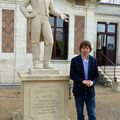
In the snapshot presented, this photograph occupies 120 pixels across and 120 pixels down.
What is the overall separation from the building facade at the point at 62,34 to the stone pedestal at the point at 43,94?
834cm

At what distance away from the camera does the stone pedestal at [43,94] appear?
22.6 ft

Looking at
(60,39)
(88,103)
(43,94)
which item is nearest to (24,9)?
(43,94)

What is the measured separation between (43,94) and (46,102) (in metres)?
0.19

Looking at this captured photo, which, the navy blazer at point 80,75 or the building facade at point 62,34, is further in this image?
the building facade at point 62,34

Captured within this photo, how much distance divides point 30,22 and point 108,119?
3.21 meters

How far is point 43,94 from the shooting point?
6.96m

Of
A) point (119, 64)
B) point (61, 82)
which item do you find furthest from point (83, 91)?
point (119, 64)

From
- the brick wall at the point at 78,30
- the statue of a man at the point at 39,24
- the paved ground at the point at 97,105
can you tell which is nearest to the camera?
the statue of a man at the point at 39,24

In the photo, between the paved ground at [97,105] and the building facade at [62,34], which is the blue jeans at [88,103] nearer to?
the paved ground at [97,105]

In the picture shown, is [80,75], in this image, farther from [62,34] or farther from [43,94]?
[62,34]

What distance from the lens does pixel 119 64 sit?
20.0 meters

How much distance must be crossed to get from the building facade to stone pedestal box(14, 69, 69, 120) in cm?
834

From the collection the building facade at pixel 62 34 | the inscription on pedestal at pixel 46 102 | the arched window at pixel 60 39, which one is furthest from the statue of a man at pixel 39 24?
the arched window at pixel 60 39

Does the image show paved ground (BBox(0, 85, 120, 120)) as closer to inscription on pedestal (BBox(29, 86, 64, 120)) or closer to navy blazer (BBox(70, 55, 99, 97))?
inscription on pedestal (BBox(29, 86, 64, 120))
